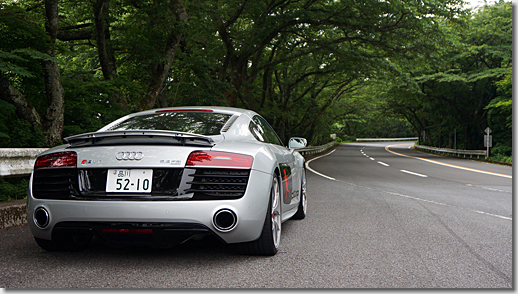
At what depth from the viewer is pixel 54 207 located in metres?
3.37

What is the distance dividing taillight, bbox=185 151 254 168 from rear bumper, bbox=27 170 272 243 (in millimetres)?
137

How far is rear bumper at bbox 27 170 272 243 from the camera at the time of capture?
10.5 ft

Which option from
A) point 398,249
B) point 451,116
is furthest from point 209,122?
point 451,116

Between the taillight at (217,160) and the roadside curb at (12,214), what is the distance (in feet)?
9.12

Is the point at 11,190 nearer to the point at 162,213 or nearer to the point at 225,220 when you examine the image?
the point at 162,213

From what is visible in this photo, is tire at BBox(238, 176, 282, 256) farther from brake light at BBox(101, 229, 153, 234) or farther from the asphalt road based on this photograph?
brake light at BBox(101, 229, 153, 234)

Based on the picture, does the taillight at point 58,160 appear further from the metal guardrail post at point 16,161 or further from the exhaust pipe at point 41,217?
the metal guardrail post at point 16,161

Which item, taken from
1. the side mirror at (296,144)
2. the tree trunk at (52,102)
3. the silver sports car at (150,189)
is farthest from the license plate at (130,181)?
the tree trunk at (52,102)

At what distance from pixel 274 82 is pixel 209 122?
1116 inches

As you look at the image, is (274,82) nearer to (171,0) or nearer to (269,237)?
(171,0)

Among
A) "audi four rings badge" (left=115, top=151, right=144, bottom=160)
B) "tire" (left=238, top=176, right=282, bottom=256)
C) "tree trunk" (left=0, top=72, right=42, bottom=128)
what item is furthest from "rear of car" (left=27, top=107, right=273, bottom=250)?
"tree trunk" (left=0, top=72, right=42, bottom=128)

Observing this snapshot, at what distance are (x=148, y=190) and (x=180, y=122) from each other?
3.67 ft

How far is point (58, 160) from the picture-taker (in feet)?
11.4

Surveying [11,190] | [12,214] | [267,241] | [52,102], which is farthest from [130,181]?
[52,102]
